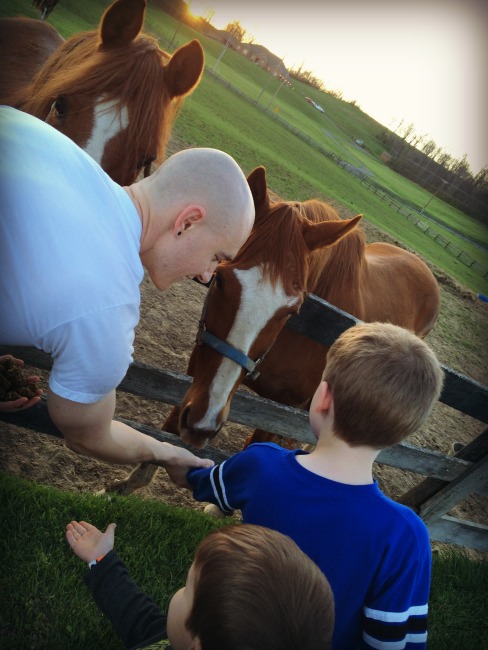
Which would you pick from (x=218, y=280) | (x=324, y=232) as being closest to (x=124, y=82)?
(x=218, y=280)

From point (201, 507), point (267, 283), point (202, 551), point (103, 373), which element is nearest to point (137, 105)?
point (267, 283)

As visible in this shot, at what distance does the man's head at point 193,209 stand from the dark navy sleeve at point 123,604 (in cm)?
122

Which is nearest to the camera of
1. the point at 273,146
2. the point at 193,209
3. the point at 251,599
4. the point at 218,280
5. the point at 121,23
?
the point at 251,599

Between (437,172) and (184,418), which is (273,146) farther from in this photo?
(437,172)

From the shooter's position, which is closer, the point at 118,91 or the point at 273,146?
the point at 118,91

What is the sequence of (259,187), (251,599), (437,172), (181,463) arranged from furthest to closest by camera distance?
(437,172) < (259,187) < (181,463) < (251,599)

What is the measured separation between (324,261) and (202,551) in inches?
97.4

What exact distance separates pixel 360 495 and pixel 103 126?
2.66 meters

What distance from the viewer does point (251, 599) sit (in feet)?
3.39

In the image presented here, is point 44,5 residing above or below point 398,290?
above

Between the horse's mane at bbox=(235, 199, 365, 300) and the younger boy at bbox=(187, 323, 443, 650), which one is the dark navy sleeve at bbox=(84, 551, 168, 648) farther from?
the horse's mane at bbox=(235, 199, 365, 300)

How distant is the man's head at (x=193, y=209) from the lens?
1693 millimetres

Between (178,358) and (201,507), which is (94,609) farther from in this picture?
(178,358)

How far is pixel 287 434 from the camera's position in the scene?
3197mm
